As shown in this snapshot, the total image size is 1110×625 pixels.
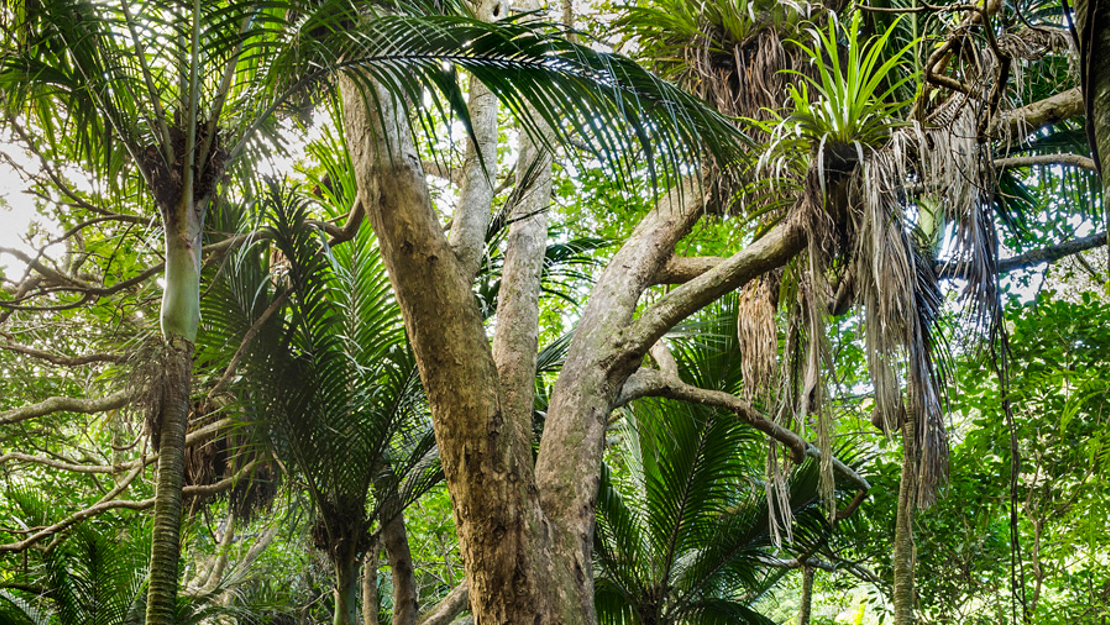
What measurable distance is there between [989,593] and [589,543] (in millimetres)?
3029

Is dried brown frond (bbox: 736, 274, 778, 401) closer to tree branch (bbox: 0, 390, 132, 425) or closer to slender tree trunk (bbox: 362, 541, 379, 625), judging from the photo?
slender tree trunk (bbox: 362, 541, 379, 625)

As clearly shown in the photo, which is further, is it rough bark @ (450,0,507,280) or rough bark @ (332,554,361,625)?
rough bark @ (332,554,361,625)

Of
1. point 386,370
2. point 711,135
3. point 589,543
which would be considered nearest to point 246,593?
point 386,370

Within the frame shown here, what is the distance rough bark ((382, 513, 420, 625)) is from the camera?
4184 millimetres

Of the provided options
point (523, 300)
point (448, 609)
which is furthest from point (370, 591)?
point (523, 300)

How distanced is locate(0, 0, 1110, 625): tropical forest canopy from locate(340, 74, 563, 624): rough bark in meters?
0.01

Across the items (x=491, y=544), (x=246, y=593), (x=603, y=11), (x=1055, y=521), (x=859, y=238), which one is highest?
(x=603, y=11)

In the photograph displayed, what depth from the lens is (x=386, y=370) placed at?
352cm

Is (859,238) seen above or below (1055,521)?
above

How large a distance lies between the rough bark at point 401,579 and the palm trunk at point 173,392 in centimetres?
237

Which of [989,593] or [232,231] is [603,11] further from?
[989,593]

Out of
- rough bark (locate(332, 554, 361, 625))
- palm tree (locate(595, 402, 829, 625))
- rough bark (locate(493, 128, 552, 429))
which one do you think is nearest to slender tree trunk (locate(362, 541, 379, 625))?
rough bark (locate(332, 554, 361, 625))

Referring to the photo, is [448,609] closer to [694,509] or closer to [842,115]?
[694,509]

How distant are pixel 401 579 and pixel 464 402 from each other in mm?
2280
